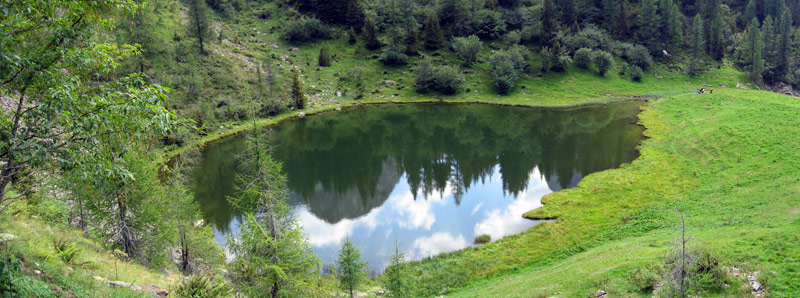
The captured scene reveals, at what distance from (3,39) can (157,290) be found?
8246 millimetres

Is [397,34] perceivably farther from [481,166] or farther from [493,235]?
[493,235]

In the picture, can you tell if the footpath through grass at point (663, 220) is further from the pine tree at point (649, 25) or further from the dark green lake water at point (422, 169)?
the pine tree at point (649, 25)

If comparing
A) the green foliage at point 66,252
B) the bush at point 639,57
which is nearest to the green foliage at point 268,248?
the green foliage at point 66,252

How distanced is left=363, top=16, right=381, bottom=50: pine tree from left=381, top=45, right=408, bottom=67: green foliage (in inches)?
240

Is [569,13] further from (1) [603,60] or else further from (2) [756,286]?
(2) [756,286]

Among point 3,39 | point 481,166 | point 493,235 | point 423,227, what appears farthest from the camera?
point 481,166

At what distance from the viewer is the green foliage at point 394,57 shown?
307 feet

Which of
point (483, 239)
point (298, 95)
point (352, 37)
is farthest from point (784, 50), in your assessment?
point (298, 95)

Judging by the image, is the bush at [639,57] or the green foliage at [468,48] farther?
the bush at [639,57]

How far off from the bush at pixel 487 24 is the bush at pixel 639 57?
3021 centimetres

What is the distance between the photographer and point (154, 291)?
41.6 ft

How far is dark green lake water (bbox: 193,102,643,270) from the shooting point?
114 feet

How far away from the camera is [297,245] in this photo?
17516 millimetres

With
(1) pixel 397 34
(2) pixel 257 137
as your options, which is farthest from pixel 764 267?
(1) pixel 397 34
